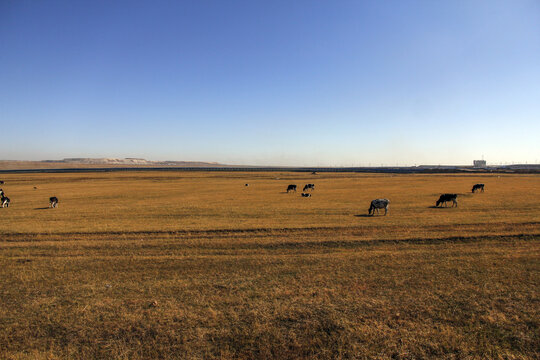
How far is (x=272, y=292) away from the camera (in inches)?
352

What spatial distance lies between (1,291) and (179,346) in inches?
285

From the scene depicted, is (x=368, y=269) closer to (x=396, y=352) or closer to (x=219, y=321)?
(x=396, y=352)

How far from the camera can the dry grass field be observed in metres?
6.50

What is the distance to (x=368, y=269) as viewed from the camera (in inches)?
422

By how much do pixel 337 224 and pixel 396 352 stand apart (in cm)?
1206

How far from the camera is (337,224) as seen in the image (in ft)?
59.5

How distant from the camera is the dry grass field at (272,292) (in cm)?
650

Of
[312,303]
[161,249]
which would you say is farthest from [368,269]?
[161,249]

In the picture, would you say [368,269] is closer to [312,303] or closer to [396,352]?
[312,303]

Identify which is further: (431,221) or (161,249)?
(431,221)

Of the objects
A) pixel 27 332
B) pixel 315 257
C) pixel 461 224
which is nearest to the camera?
pixel 27 332

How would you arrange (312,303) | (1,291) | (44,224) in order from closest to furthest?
(312,303) → (1,291) → (44,224)

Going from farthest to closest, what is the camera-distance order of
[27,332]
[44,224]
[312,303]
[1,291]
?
1. [44,224]
2. [1,291]
3. [312,303]
4. [27,332]

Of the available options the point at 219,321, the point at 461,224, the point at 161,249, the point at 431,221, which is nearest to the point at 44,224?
the point at 161,249
